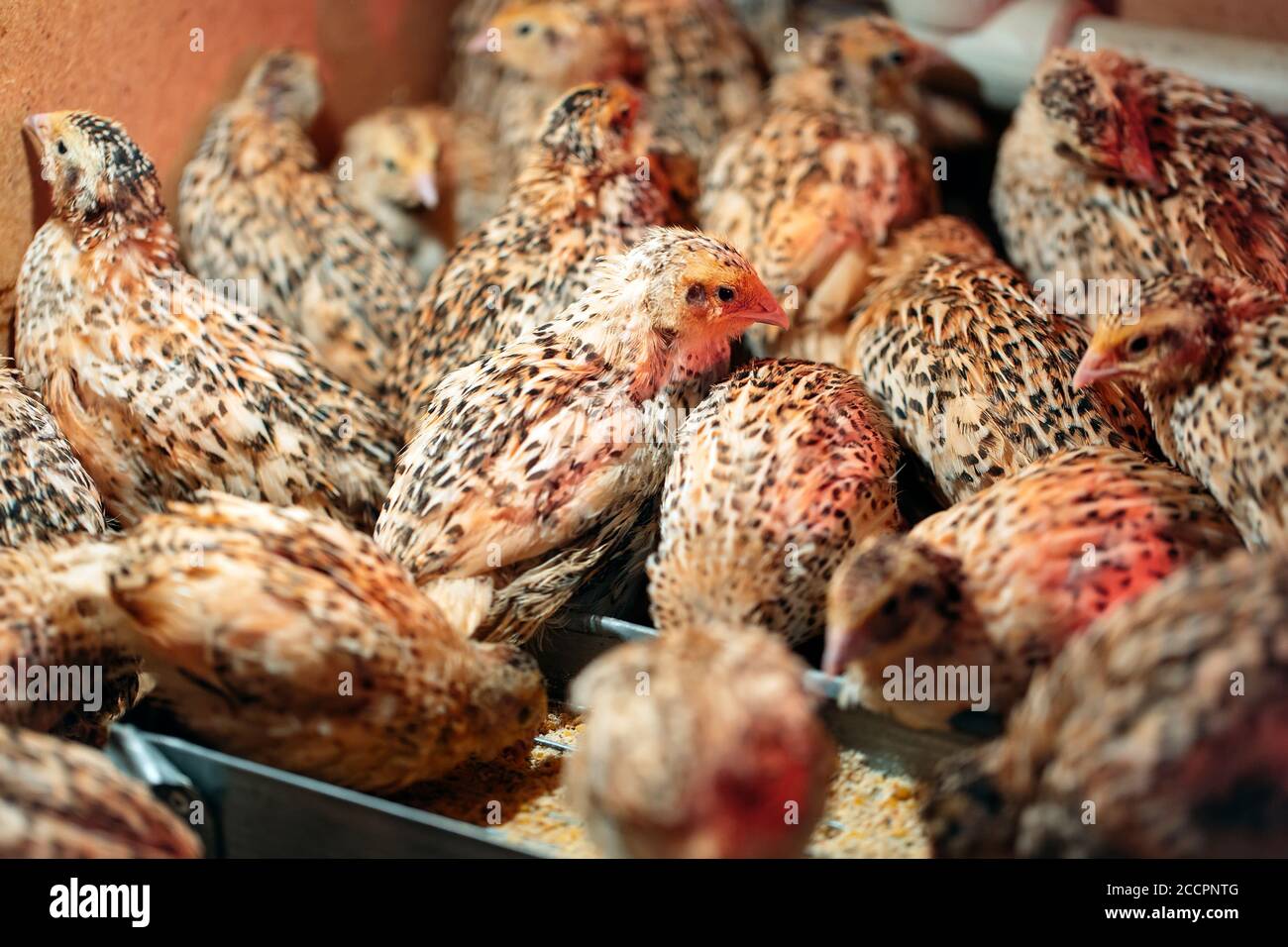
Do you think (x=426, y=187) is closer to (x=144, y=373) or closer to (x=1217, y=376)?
(x=144, y=373)

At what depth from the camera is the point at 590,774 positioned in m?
2.23

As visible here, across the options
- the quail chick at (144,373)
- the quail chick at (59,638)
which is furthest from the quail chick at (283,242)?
the quail chick at (59,638)

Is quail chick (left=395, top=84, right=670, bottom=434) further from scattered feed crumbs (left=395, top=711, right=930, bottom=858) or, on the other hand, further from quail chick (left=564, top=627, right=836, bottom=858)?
quail chick (left=564, top=627, right=836, bottom=858)

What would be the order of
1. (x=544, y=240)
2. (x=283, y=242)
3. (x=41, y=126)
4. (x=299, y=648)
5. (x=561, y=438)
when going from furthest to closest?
→ (x=283, y=242) → (x=544, y=240) → (x=41, y=126) → (x=561, y=438) → (x=299, y=648)

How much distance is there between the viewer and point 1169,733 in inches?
86.3

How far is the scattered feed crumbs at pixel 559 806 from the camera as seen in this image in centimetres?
288

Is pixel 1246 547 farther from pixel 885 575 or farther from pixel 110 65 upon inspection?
pixel 110 65

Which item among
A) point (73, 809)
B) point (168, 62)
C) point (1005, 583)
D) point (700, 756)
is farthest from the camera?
point (168, 62)

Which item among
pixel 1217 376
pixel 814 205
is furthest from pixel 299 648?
pixel 814 205

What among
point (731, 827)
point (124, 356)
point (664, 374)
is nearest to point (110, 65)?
point (124, 356)

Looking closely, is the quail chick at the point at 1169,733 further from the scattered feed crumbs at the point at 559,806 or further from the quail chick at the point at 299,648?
the quail chick at the point at 299,648

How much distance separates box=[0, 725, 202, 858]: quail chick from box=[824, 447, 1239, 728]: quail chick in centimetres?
128

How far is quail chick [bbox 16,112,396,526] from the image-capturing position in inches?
140

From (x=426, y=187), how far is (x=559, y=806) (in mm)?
2456
